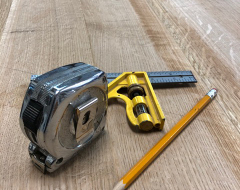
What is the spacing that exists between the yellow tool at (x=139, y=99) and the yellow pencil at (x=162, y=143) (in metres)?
0.04

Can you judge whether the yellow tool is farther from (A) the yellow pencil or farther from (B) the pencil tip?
(B) the pencil tip

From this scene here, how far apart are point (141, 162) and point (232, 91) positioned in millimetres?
398

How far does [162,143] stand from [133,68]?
327 mm

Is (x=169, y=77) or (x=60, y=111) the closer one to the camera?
(x=60, y=111)

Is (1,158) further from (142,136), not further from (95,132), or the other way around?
(142,136)

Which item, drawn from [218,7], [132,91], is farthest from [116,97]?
[218,7]

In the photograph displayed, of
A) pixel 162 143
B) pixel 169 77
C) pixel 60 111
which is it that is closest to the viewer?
pixel 60 111

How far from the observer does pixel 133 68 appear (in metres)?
0.82

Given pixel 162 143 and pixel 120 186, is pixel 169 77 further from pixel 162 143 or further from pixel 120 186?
pixel 120 186

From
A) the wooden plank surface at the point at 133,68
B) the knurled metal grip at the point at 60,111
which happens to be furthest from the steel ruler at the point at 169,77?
the knurled metal grip at the point at 60,111

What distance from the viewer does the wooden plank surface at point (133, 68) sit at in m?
0.51

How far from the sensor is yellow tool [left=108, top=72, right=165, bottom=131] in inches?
23.1

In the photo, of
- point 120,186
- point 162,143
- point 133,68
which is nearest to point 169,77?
point 133,68

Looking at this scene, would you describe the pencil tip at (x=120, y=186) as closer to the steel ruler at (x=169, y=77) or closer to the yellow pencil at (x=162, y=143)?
the yellow pencil at (x=162, y=143)
